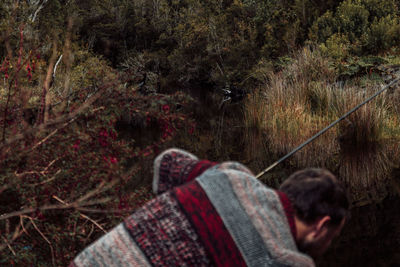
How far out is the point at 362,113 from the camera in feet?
24.1

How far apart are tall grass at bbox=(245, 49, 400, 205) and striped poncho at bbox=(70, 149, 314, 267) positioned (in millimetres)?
4789

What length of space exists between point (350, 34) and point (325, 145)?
8.09 metres

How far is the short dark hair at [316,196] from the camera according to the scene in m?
1.50

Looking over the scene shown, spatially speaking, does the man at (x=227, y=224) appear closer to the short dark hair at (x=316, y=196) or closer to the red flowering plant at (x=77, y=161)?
the short dark hair at (x=316, y=196)

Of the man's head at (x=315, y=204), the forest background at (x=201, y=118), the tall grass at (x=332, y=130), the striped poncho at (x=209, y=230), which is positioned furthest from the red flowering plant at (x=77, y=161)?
the tall grass at (x=332, y=130)

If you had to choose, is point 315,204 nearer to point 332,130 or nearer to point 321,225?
point 321,225

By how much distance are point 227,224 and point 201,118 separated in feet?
37.7

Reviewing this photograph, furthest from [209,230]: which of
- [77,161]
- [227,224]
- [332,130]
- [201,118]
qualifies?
[201,118]

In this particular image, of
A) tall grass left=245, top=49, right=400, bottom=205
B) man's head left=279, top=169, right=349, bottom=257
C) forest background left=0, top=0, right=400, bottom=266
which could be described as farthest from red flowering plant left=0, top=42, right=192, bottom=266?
tall grass left=245, top=49, right=400, bottom=205

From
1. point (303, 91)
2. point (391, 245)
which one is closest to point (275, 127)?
point (303, 91)

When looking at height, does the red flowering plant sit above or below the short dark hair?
below

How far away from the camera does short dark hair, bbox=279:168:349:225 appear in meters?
1.50

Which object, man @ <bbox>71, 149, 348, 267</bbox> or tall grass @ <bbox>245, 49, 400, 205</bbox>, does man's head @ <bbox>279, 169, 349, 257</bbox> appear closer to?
man @ <bbox>71, 149, 348, 267</bbox>

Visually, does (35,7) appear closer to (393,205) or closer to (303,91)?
(303,91)
